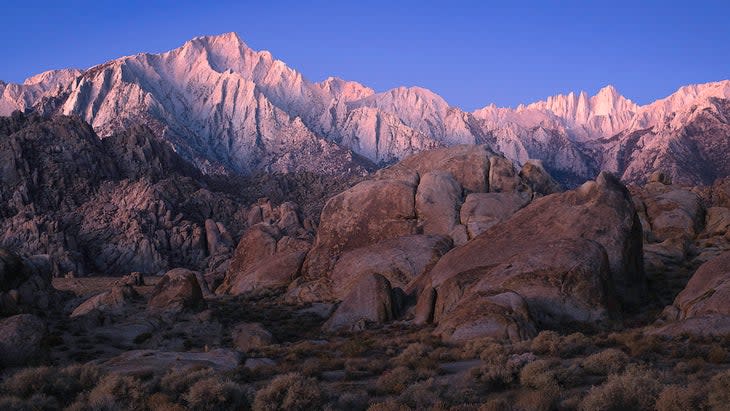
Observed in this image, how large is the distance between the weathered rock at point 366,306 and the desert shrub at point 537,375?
1620cm

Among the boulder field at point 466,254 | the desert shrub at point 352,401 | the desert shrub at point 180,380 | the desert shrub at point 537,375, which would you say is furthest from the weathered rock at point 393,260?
the desert shrub at point 352,401

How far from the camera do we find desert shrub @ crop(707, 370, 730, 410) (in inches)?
443

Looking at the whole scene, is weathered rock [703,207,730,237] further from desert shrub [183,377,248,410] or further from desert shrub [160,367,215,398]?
desert shrub [183,377,248,410]

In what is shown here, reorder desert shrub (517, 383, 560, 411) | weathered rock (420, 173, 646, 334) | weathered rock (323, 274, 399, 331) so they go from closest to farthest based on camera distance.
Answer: desert shrub (517, 383, 560, 411) < weathered rock (420, 173, 646, 334) < weathered rock (323, 274, 399, 331)

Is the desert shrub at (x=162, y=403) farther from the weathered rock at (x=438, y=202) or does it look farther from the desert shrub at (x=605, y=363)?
the weathered rock at (x=438, y=202)

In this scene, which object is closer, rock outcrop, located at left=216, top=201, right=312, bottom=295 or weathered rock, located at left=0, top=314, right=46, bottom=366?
weathered rock, located at left=0, top=314, right=46, bottom=366

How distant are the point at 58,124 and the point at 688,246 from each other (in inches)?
4636

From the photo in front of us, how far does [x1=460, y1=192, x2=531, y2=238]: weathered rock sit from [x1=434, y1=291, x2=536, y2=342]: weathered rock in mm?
18177

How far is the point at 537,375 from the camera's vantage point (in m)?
14.2

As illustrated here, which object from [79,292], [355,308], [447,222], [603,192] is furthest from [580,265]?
[79,292]

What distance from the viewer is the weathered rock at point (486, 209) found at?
1699 inches

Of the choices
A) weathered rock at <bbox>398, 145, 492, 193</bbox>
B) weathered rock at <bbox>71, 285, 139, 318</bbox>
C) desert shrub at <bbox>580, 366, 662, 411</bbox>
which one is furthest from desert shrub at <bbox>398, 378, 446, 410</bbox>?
weathered rock at <bbox>398, 145, 492, 193</bbox>

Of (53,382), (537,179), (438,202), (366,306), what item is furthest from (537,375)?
(537,179)

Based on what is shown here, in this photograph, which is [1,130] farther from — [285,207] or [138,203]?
[285,207]
